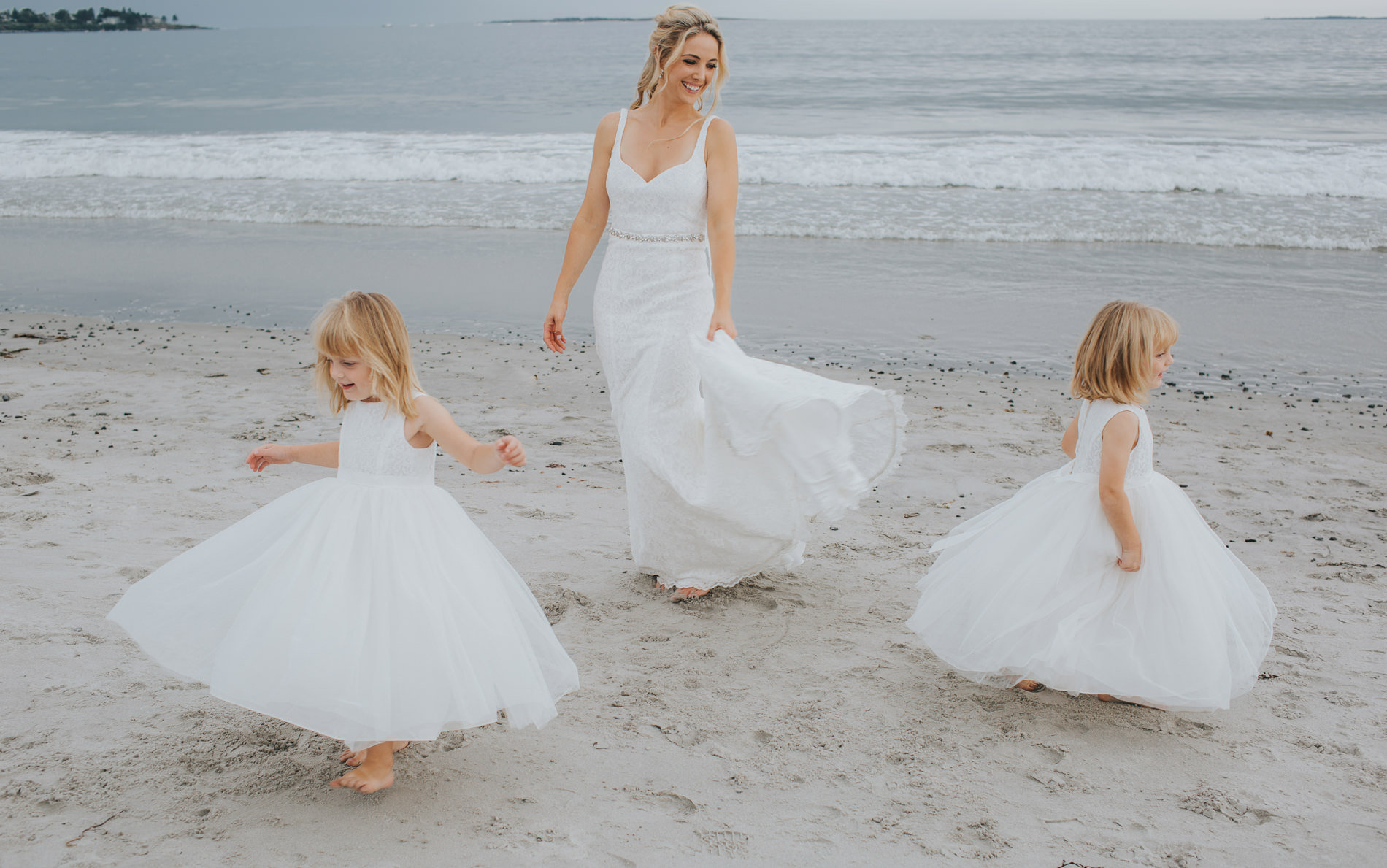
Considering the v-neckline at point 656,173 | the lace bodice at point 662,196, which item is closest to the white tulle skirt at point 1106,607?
the lace bodice at point 662,196

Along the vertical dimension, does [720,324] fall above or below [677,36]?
below

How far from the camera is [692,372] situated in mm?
3865

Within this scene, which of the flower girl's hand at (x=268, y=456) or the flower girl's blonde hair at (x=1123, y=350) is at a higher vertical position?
the flower girl's blonde hair at (x=1123, y=350)

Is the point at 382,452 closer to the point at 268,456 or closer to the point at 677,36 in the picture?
the point at 268,456

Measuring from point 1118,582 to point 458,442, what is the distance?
2000 mm

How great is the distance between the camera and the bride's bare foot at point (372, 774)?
2635 millimetres

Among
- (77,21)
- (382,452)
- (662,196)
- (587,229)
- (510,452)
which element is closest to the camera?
(510,452)

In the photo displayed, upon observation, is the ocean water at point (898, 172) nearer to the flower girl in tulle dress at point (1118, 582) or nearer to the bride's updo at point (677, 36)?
the bride's updo at point (677, 36)

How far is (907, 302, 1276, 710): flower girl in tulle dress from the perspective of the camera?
292 centimetres

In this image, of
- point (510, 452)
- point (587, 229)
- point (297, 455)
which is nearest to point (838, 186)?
point (587, 229)

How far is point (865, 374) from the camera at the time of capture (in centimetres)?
736

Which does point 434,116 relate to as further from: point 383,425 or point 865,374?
point 383,425

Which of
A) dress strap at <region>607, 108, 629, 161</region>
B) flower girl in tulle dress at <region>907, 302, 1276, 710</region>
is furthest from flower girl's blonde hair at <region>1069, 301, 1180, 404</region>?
dress strap at <region>607, 108, 629, 161</region>

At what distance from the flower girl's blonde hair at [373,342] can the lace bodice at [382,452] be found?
47 millimetres
